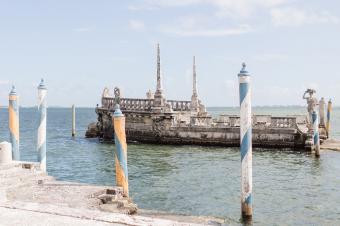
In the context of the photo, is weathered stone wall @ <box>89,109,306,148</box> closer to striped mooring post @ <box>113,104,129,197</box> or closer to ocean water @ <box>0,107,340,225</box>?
ocean water @ <box>0,107,340,225</box>

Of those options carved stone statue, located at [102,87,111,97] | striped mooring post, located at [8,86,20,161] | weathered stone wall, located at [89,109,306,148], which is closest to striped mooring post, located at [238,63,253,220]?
striped mooring post, located at [8,86,20,161]

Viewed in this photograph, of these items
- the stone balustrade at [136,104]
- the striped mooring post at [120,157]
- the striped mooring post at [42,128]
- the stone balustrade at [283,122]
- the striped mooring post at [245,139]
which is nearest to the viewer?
the striped mooring post at [245,139]

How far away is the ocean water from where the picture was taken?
12078 mm

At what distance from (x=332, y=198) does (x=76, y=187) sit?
8.83 metres

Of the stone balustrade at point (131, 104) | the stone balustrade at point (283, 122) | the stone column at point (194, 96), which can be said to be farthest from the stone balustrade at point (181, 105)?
the stone balustrade at point (283, 122)

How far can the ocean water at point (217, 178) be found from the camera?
1208 cm

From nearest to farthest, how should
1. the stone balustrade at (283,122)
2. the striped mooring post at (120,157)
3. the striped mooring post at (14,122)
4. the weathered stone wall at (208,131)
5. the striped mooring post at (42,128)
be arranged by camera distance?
the striped mooring post at (120,157) → the striped mooring post at (42,128) → the striped mooring post at (14,122) → the weathered stone wall at (208,131) → the stone balustrade at (283,122)

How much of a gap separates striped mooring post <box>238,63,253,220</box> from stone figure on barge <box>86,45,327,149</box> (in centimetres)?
1844

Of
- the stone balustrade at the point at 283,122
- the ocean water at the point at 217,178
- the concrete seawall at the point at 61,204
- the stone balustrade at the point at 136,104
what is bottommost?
the ocean water at the point at 217,178

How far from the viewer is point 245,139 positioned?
33.1ft

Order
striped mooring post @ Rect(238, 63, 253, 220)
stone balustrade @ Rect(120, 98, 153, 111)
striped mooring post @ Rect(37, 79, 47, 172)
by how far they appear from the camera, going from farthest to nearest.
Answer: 1. stone balustrade @ Rect(120, 98, 153, 111)
2. striped mooring post @ Rect(37, 79, 47, 172)
3. striped mooring post @ Rect(238, 63, 253, 220)

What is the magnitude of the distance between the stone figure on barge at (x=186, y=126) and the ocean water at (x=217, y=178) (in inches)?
56.9

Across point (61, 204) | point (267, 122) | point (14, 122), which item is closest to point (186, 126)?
point (267, 122)

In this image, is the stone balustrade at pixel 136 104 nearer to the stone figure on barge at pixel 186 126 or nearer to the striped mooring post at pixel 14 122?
the stone figure on barge at pixel 186 126
